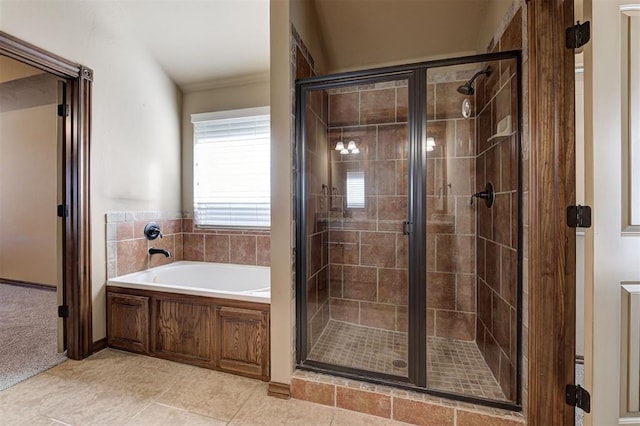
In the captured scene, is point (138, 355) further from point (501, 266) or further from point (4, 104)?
point (4, 104)

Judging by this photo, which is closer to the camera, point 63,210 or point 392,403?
point 392,403

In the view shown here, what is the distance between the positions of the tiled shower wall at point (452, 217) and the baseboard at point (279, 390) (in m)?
1.11

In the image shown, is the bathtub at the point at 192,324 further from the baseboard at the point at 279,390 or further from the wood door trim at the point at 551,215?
the wood door trim at the point at 551,215

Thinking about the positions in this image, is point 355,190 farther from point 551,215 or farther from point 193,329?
point 193,329

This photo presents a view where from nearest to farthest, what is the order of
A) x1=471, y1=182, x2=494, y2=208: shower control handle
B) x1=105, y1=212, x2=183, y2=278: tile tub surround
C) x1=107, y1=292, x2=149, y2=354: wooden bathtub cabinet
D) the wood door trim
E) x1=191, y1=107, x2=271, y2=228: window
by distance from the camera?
the wood door trim → x1=471, y1=182, x2=494, y2=208: shower control handle → x1=107, y1=292, x2=149, y2=354: wooden bathtub cabinet → x1=105, y1=212, x2=183, y2=278: tile tub surround → x1=191, y1=107, x2=271, y2=228: window

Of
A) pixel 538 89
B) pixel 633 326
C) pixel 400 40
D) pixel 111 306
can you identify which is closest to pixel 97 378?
pixel 111 306

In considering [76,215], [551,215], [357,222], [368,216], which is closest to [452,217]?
[368,216]

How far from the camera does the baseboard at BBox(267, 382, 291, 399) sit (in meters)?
1.68

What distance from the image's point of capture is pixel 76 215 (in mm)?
2090

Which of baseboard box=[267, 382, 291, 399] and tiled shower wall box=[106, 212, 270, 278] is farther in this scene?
tiled shower wall box=[106, 212, 270, 278]

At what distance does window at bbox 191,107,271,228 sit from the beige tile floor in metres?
1.47

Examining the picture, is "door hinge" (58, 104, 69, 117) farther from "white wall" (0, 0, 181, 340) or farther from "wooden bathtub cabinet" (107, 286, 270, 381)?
"wooden bathtub cabinet" (107, 286, 270, 381)

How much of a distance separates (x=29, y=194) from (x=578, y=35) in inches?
229

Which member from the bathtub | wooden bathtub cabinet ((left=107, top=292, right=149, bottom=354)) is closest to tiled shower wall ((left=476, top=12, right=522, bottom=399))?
the bathtub
